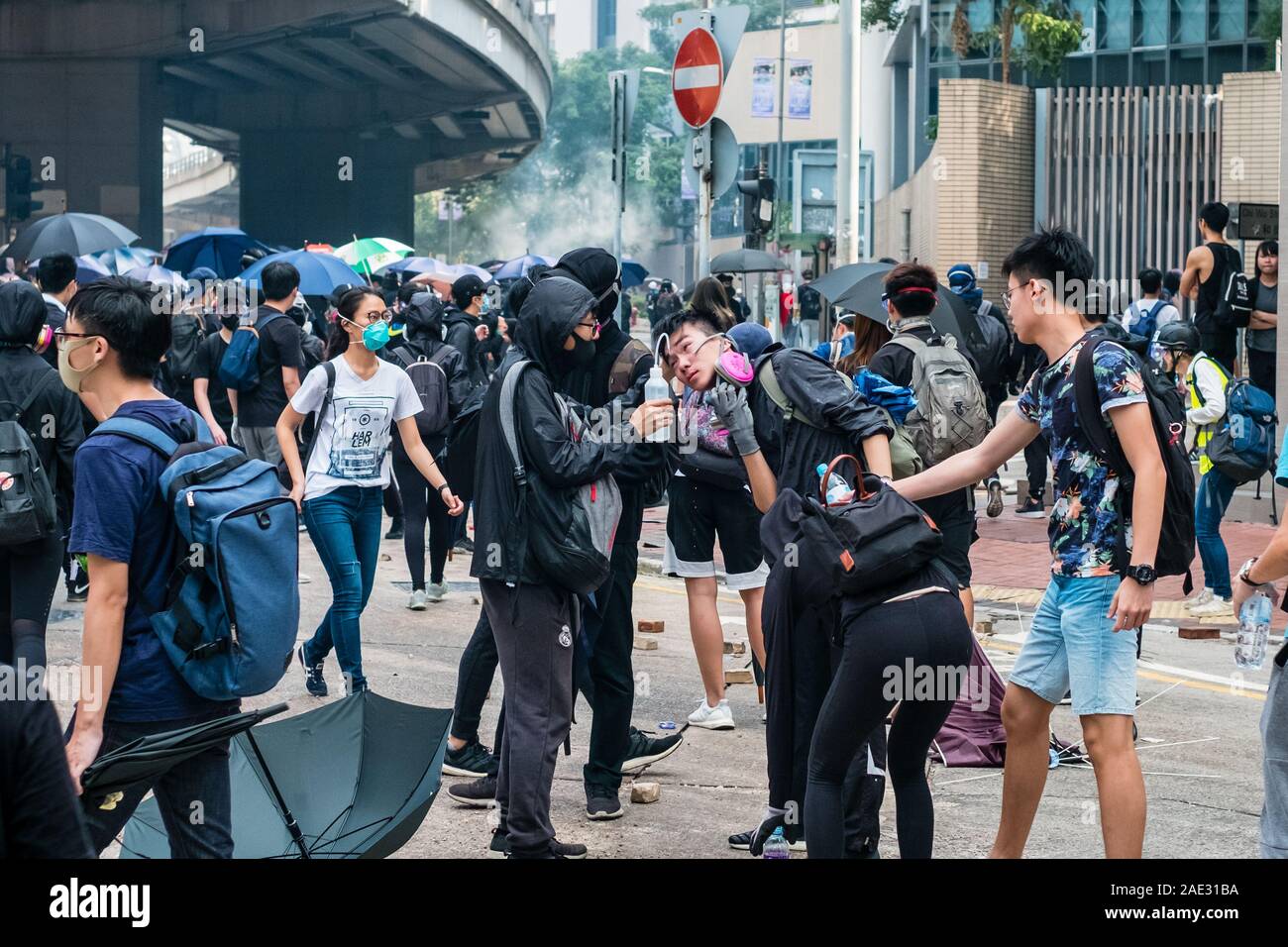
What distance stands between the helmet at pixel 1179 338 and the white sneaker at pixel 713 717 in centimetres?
480

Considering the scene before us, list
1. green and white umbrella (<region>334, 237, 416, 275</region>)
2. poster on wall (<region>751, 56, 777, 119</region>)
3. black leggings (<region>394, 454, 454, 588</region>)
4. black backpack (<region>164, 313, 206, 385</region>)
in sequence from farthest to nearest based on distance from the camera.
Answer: poster on wall (<region>751, 56, 777, 119</region>) → green and white umbrella (<region>334, 237, 416, 275</region>) → black backpack (<region>164, 313, 206, 385</region>) → black leggings (<region>394, 454, 454, 588</region>)

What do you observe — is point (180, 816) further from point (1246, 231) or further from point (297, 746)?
point (1246, 231)

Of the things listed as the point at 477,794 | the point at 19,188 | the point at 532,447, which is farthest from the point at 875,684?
the point at 19,188

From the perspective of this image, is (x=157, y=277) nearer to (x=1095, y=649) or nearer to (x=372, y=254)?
(x=372, y=254)

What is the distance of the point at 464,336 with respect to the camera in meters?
11.6

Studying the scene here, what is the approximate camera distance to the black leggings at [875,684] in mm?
4387

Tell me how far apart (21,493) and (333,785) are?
1351mm

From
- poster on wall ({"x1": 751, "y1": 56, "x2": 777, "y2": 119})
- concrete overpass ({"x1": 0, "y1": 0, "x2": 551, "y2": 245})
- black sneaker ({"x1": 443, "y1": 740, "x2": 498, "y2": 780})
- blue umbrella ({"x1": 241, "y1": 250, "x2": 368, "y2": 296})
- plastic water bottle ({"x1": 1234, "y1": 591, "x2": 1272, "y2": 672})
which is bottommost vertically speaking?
black sneaker ({"x1": 443, "y1": 740, "x2": 498, "y2": 780})

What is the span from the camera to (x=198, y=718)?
3994 mm

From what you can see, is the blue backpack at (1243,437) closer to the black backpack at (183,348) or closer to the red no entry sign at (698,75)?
the red no entry sign at (698,75)

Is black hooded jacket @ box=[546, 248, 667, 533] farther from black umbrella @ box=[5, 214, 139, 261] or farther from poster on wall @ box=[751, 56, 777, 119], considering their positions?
poster on wall @ box=[751, 56, 777, 119]

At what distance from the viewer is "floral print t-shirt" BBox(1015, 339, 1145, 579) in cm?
460

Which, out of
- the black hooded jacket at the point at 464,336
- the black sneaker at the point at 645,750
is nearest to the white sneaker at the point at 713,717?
the black sneaker at the point at 645,750

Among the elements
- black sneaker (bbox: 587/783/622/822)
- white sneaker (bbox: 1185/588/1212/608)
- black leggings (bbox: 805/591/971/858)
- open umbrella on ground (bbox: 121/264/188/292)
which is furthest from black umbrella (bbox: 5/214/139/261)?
black leggings (bbox: 805/591/971/858)
